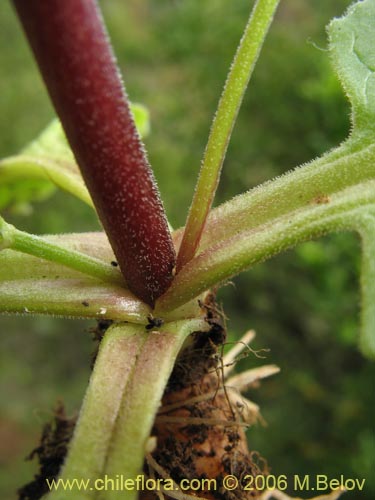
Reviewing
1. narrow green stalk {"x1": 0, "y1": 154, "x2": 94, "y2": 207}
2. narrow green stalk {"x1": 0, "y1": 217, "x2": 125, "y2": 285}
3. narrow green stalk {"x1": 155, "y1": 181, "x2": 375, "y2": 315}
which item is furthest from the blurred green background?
narrow green stalk {"x1": 155, "y1": 181, "x2": 375, "y2": 315}

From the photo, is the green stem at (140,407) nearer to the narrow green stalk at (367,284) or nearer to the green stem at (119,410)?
the green stem at (119,410)

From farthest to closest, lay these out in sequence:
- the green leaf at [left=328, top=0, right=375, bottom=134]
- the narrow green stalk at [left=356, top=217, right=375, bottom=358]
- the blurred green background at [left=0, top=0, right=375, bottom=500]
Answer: the blurred green background at [left=0, top=0, right=375, bottom=500] < the green leaf at [left=328, top=0, right=375, bottom=134] < the narrow green stalk at [left=356, top=217, right=375, bottom=358]

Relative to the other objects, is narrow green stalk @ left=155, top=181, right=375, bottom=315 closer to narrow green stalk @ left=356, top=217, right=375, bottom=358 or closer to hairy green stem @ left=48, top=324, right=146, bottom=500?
narrow green stalk @ left=356, top=217, right=375, bottom=358

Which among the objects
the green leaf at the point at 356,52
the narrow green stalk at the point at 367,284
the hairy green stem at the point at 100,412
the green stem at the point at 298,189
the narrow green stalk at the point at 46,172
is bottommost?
the hairy green stem at the point at 100,412

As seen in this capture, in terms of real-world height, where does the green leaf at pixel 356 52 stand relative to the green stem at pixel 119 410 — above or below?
above

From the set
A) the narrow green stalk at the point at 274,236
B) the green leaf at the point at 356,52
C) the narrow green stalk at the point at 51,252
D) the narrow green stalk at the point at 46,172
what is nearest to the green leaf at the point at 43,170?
the narrow green stalk at the point at 46,172
